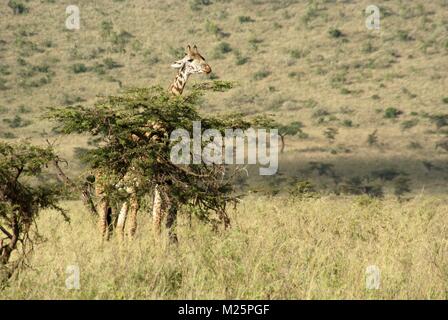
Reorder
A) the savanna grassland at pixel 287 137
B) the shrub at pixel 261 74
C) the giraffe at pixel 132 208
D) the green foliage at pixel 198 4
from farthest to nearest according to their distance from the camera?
the green foliage at pixel 198 4 < the shrub at pixel 261 74 < the giraffe at pixel 132 208 < the savanna grassland at pixel 287 137

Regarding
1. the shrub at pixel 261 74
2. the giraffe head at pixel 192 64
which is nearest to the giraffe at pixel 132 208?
the giraffe head at pixel 192 64

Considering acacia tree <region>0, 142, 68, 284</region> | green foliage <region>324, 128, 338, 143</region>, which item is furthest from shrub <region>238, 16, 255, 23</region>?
acacia tree <region>0, 142, 68, 284</region>

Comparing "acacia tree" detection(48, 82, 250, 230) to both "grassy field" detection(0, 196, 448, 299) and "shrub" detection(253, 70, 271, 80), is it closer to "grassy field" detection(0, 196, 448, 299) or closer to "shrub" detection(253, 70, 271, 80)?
"grassy field" detection(0, 196, 448, 299)

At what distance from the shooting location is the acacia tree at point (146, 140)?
34.7ft

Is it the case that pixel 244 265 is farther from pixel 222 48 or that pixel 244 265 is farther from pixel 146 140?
pixel 222 48

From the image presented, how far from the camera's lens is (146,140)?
35.7 feet

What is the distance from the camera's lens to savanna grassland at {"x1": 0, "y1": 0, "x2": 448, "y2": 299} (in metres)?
8.22

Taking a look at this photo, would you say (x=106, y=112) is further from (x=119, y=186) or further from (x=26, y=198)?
(x=26, y=198)

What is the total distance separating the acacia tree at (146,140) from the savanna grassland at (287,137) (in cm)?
44

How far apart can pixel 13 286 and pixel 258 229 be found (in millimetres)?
4005

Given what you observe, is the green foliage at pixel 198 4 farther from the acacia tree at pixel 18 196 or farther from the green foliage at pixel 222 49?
the acacia tree at pixel 18 196

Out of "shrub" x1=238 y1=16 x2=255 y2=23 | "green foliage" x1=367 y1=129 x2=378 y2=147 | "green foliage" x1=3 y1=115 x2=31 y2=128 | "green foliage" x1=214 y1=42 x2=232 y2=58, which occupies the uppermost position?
"shrub" x1=238 y1=16 x2=255 y2=23

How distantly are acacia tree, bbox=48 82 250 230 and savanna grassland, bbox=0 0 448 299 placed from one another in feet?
1.44

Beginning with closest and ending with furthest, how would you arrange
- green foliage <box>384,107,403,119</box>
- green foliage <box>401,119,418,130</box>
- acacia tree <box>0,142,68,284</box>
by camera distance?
acacia tree <box>0,142,68,284</box> → green foliage <box>401,119,418,130</box> → green foliage <box>384,107,403,119</box>
